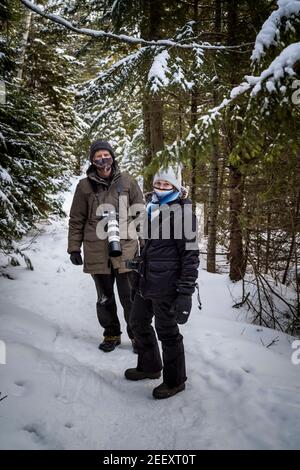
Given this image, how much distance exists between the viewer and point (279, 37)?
270 centimetres

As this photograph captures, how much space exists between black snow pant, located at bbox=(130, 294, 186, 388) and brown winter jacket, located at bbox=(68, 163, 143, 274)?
785 millimetres

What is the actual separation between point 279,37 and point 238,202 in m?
4.47

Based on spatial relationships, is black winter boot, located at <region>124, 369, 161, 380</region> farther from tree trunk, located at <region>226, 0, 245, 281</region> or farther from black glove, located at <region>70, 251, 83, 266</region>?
tree trunk, located at <region>226, 0, 245, 281</region>

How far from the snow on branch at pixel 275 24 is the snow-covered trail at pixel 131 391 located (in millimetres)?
3113

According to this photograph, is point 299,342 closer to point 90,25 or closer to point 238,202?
Result: point 238,202

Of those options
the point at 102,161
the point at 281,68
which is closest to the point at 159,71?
the point at 102,161

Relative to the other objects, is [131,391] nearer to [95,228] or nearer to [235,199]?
[95,228]

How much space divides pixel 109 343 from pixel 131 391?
3.23 ft

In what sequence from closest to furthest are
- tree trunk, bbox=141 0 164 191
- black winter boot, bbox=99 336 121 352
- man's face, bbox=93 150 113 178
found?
man's face, bbox=93 150 113 178 < black winter boot, bbox=99 336 121 352 < tree trunk, bbox=141 0 164 191

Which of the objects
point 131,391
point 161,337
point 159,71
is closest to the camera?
point 161,337

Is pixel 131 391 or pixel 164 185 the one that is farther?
pixel 131 391

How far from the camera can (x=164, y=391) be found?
131 inches

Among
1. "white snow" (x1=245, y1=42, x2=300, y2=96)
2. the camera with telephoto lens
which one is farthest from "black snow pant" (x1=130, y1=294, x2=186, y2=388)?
"white snow" (x1=245, y1=42, x2=300, y2=96)

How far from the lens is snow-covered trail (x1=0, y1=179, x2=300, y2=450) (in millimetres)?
2674
